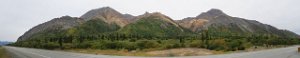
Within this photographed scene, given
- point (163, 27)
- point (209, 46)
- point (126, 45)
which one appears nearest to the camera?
point (209, 46)

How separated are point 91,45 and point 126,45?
42.0 feet

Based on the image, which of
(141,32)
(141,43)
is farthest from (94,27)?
(141,43)

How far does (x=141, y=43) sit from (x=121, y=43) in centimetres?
421

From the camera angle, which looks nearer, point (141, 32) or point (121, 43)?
point (121, 43)

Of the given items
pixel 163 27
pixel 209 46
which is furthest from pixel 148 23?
pixel 209 46

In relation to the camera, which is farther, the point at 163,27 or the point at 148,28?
the point at 163,27

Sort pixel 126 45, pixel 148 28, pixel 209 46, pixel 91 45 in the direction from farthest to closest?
pixel 148 28 < pixel 91 45 < pixel 126 45 < pixel 209 46

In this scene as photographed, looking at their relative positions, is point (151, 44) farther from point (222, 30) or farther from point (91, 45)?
point (222, 30)

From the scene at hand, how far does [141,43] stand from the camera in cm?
6981

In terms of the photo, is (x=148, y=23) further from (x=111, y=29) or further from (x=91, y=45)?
(x=91, y=45)

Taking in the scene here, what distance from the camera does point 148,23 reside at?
177000 millimetres

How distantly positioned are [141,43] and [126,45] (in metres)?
2.59

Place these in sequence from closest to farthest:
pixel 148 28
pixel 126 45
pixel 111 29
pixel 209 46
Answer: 1. pixel 209 46
2. pixel 126 45
3. pixel 148 28
4. pixel 111 29

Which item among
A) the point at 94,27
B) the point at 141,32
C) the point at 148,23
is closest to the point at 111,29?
the point at 94,27
